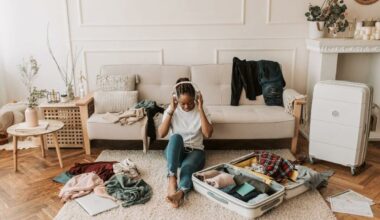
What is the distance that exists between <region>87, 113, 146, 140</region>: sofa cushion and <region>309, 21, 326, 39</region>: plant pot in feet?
6.59

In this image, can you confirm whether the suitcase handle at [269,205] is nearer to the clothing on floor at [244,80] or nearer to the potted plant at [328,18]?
the clothing on floor at [244,80]

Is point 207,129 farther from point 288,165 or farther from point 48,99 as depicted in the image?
point 48,99

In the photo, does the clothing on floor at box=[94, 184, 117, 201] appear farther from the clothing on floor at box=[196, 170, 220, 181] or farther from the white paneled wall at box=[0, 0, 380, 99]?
the white paneled wall at box=[0, 0, 380, 99]

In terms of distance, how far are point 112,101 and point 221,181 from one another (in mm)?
1491

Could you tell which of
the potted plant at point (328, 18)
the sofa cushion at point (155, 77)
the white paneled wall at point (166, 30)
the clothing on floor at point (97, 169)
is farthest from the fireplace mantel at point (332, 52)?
the clothing on floor at point (97, 169)

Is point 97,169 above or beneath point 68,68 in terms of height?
beneath

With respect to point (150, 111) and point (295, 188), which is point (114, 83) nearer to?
point (150, 111)

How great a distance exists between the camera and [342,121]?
2873mm

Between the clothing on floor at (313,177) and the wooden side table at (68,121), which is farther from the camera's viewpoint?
the wooden side table at (68,121)

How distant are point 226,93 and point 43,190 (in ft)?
6.45

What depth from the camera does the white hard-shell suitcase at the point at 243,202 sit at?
2227 millimetres

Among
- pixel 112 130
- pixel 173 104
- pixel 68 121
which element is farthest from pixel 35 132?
pixel 173 104

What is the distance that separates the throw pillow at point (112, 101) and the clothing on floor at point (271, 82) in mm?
1365

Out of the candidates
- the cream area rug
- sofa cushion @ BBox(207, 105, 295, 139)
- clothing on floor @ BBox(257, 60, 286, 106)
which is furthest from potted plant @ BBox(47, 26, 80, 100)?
clothing on floor @ BBox(257, 60, 286, 106)
